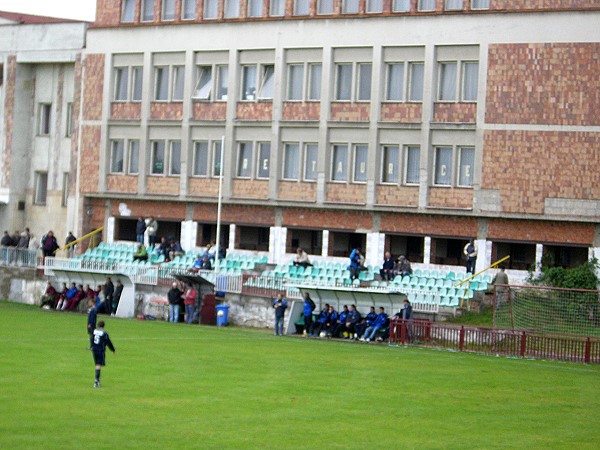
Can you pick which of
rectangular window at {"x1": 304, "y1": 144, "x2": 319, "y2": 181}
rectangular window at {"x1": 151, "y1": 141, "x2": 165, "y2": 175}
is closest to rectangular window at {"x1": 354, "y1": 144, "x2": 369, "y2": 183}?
rectangular window at {"x1": 304, "y1": 144, "x2": 319, "y2": 181}

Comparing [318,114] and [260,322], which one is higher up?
[318,114]

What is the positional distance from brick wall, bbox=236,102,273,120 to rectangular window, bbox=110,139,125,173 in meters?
7.43

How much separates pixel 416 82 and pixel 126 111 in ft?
53.4

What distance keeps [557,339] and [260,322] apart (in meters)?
14.2

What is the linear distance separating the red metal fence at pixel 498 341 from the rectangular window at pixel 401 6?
58.6ft

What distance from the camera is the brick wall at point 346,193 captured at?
5831 centimetres

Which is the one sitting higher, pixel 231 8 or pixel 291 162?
pixel 231 8

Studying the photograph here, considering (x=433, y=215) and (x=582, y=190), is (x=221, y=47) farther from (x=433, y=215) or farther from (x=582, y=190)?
(x=582, y=190)

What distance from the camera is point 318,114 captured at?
2349 inches

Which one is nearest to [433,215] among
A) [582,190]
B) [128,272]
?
[582,190]

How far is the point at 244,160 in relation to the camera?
62.3 metres

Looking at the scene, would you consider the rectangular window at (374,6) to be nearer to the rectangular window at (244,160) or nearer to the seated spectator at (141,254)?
the rectangular window at (244,160)

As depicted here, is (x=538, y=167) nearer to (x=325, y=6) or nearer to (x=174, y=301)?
(x=325, y=6)

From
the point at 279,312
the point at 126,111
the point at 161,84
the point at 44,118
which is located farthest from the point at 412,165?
the point at 44,118
